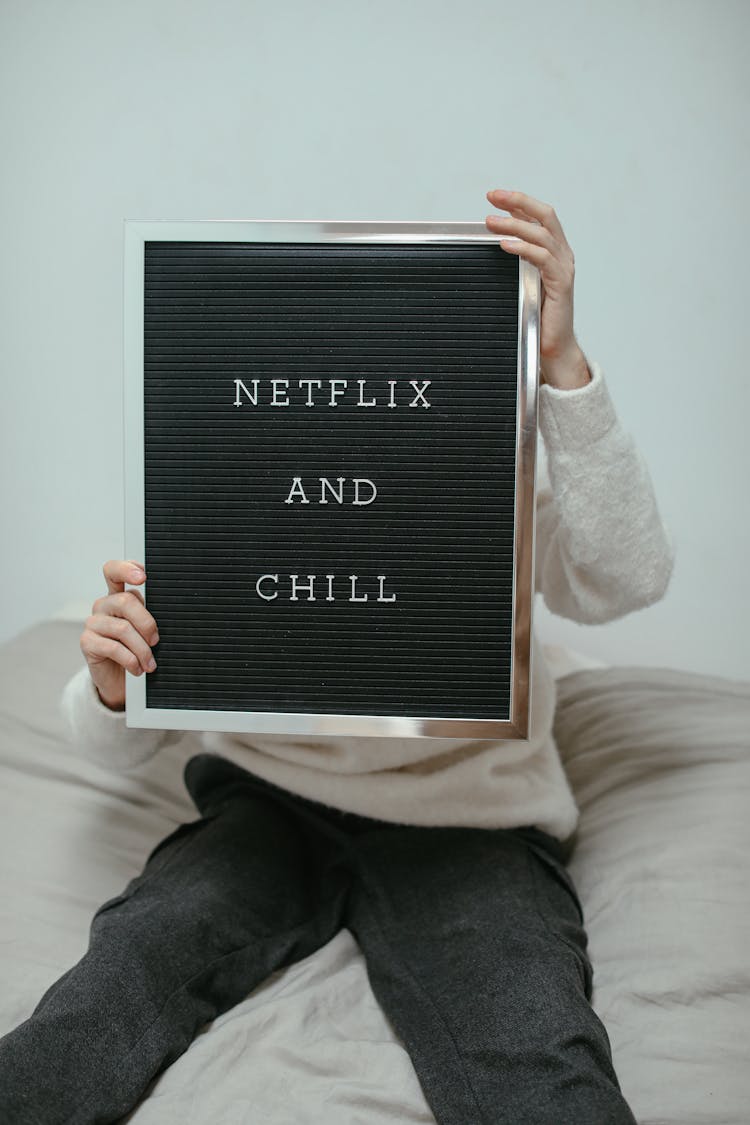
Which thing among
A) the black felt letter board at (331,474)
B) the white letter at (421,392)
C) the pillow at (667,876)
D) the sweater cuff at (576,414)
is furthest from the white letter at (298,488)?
the pillow at (667,876)

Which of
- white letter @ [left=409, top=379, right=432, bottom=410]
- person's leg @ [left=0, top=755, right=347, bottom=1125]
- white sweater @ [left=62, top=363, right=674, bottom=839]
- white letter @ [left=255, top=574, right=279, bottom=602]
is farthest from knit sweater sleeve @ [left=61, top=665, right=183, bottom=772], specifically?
white letter @ [left=409, top=379, right=432, bottom=410]

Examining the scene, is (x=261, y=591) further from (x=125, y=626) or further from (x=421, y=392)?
(x=421, y=392)

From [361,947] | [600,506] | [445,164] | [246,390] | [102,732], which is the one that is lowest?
[361,947]

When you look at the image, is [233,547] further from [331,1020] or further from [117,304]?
[117,304]

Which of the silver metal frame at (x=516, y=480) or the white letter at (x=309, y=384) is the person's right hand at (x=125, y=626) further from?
the white letter at (x=309, y=384)

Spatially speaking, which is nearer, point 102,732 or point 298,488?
point 298,488

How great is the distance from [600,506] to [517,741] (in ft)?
0.88

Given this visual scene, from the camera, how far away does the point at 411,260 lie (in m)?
0.90

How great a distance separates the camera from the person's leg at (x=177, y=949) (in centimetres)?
76

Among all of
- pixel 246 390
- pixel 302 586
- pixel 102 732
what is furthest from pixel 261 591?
pixel 102 732

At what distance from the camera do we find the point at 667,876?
1061 mm

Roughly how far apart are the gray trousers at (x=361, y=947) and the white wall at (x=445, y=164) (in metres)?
0.88

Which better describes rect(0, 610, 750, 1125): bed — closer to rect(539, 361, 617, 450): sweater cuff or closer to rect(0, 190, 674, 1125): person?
rect(0, 190, 674, 1125): person

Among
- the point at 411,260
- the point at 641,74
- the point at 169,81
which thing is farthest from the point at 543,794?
the point at 169,81
